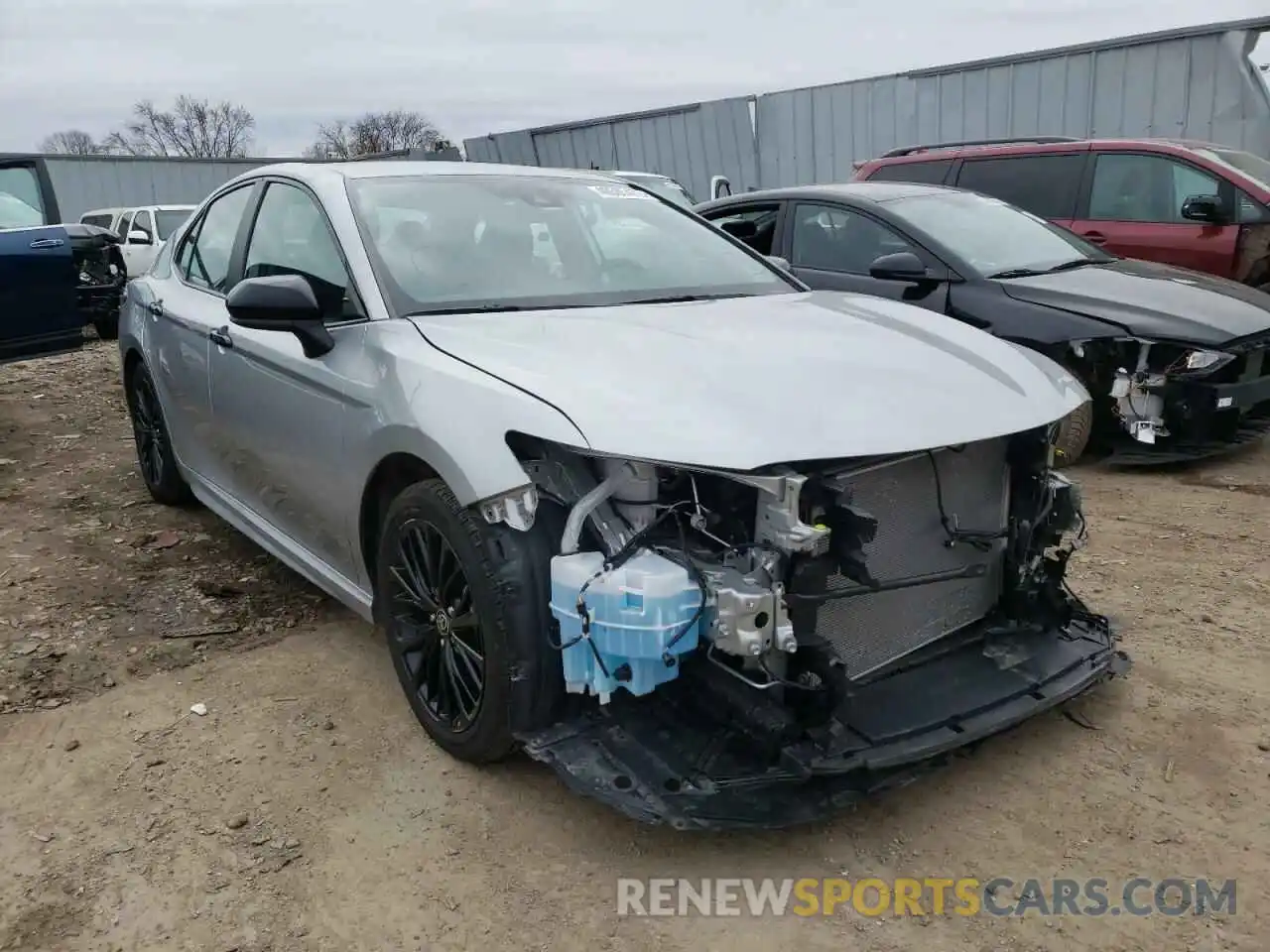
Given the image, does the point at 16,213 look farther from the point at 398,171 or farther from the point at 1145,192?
the point at 1145,192

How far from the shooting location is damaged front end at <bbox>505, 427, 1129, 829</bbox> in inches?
91.9

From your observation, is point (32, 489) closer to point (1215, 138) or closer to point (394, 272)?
point (394, 272)

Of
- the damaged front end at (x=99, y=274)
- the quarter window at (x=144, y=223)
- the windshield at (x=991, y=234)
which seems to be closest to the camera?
the windshield at (x=991, y=234)

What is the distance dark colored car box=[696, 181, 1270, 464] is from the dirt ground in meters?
1.36

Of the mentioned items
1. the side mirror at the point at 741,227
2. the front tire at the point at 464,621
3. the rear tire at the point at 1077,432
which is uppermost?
the side mirror at the point at 741,227

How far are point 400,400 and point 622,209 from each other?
149 cm

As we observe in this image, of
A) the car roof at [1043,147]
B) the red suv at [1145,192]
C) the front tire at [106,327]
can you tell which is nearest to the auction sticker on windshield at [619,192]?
the red suv at [1145,192]

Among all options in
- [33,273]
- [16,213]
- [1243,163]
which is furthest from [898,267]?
[16,213]

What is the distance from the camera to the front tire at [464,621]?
251cm

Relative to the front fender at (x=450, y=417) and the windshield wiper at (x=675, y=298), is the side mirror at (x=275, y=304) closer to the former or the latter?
the front fender at (x=450, y=417)

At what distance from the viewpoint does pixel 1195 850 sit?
8.01 ft

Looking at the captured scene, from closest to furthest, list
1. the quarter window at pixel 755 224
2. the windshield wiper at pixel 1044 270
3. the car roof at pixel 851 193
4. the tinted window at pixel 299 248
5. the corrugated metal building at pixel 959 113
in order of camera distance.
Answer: the tinted window at pixel 299 248 → the windshield wiper at pixel 1044 270 → the car roof at pixel 851 193 → the quarter window at pixel 755 224 → the corrugated metal building at pixel 959 113

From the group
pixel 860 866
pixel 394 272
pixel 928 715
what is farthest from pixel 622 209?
pixel 860 866

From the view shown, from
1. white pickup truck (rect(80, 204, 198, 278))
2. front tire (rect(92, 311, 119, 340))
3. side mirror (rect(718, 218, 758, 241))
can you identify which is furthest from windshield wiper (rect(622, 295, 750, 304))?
white pickup truck (rect(80, 204, 198, 278))
